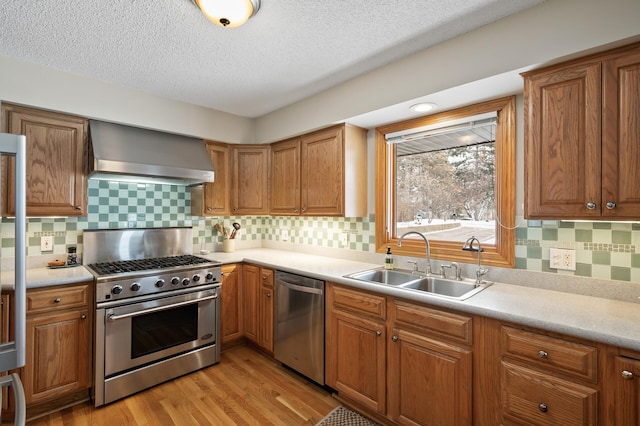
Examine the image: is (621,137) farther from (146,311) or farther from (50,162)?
(50,162)

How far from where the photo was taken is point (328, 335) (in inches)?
95.0

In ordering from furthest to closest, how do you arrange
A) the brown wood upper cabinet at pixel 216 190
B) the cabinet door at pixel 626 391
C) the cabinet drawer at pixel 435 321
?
the brown wood upper cabinet at pixel 216 190 < the cabinet drawer at pixel 435 321 < the cabinet door at pixel 626 391

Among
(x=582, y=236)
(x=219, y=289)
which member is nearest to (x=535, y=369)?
(x=582, y=236)

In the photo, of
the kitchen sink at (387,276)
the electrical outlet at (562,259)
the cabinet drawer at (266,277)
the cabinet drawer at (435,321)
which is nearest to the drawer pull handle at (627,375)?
the cabinet drawer at (435,321)

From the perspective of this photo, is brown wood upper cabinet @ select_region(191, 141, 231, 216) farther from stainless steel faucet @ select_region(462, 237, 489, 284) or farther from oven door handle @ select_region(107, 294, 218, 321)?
stainless steel faucet @ select_region(462, 237, 489, 284)

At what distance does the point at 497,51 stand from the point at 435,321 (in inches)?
60.0

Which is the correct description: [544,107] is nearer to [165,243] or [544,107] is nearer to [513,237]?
[513,237]

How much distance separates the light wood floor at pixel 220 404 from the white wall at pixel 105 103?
2.17m

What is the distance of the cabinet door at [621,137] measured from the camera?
4.74ft

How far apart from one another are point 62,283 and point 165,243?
108 cm

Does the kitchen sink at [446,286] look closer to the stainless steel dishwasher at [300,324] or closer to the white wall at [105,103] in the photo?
the stainless steel dishwasher at [300,324]

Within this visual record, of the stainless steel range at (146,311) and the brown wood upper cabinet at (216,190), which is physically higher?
the brown wood upper cabinet at (216,190)

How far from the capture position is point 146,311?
8.12ft

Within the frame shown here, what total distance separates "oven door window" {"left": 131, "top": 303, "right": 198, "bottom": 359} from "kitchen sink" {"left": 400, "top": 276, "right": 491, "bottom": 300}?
1.80m
